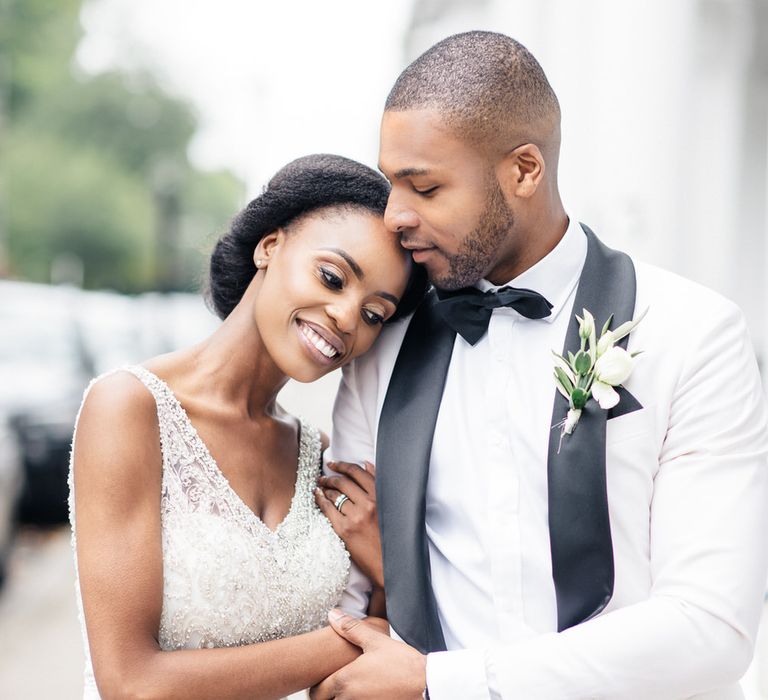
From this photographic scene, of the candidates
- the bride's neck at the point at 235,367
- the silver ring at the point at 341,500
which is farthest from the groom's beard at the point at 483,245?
the silver ring at the point at 341,500

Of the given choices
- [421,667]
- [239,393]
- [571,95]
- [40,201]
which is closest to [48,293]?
[571,95]

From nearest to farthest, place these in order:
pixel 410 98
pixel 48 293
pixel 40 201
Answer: pixel 410 98, pixel 48 293, pixel 40 201

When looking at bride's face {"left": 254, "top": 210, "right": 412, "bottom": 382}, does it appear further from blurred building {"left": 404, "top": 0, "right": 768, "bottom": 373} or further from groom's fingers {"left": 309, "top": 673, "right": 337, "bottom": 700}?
blurred building {"left": 404, "top": 0, "right": 768, "bottom": 373}

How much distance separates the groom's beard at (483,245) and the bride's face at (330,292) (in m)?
0.18

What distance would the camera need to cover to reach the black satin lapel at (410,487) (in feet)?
8.13

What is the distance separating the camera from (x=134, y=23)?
34281 mm

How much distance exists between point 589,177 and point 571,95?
61 cm

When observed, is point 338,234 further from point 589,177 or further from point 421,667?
point 589,177

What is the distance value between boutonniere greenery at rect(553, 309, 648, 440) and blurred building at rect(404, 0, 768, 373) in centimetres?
280

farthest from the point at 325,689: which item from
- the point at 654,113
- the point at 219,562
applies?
the point at 654,113

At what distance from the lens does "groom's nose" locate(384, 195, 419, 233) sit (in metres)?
2.48

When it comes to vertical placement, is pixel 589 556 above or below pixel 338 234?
below

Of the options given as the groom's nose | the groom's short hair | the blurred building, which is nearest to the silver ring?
the groom's nose

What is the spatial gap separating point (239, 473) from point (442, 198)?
950 millimetres
